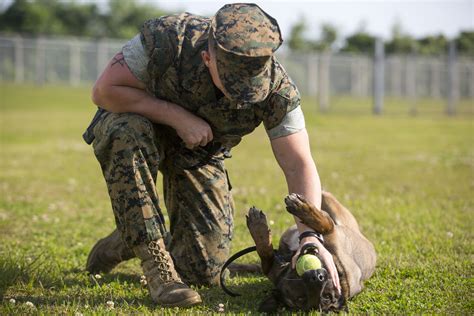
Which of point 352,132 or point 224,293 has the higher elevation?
point 224,293

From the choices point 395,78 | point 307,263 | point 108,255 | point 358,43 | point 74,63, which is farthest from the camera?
point 358,43

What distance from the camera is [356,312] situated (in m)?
3.56

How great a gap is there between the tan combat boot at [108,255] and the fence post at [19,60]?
32996mm

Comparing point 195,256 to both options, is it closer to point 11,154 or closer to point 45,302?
point 45,302

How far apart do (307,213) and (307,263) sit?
351mm

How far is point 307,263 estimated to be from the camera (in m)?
3.47

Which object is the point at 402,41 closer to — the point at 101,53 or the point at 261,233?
the point at 101,53

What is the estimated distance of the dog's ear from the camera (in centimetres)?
356

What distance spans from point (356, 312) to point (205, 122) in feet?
4.69

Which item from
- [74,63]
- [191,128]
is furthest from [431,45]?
[191,128]

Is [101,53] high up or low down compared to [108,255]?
down

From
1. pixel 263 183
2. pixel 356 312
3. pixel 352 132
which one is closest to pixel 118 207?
pixel 356 312

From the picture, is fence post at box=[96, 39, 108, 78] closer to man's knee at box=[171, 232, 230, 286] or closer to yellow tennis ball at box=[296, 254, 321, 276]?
man's knee at box=[171, 232, 230, 286]

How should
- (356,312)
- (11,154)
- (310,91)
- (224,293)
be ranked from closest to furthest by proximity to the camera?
(356,312), (224,293), (11,154), (310,91)
